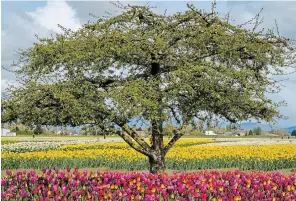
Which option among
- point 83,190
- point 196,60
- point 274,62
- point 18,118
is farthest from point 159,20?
point 83,190

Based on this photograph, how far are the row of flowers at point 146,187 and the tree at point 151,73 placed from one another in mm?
1483

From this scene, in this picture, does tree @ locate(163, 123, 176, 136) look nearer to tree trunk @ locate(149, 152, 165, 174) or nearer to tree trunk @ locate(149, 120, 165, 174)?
tree trunk @ locate(149, 120, 165, 174)

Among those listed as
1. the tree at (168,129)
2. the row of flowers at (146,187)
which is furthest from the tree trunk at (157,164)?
the row of flowers at (146,187)

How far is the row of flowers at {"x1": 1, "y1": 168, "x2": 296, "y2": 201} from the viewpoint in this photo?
8506mm

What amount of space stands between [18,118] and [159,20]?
4.04m

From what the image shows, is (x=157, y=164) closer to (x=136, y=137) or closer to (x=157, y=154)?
(x=157, y=154)

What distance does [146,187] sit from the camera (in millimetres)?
9125

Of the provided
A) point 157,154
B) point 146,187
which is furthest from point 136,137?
point 146,187

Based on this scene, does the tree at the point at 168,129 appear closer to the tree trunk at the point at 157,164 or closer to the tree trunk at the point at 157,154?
the tree trunk at the point at 157,154

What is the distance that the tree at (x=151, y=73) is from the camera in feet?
34.0

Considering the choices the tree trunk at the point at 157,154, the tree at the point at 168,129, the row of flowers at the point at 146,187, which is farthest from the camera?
the tree trunk at the point at 157,154

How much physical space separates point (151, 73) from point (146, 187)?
3481mm

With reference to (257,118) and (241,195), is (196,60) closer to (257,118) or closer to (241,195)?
(257,118)

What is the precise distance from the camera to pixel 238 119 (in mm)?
12383
